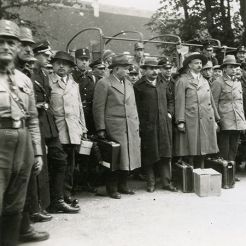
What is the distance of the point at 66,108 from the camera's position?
251 inches

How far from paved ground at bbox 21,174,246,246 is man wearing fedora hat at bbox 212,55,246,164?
139 cm

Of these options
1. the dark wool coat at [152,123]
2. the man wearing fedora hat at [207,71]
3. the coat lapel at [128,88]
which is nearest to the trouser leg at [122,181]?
the dark wool coat at [152,123]

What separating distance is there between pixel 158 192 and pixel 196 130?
1.25 m

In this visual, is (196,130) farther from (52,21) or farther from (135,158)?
(52,21)

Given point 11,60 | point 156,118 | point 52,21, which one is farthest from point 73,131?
point 52,21

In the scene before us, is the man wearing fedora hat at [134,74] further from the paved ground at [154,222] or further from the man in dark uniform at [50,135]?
the man in dark uniform at [50,135]

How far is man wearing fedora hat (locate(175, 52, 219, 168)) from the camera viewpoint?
7.96 meters

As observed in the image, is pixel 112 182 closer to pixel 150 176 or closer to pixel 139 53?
pixel 150 176

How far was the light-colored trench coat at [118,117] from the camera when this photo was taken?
7.24 metres

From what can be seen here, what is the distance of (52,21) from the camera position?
2314 centimetres

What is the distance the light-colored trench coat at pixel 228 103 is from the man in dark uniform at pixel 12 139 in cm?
481

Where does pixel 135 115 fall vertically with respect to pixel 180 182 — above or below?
above

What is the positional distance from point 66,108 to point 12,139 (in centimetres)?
234

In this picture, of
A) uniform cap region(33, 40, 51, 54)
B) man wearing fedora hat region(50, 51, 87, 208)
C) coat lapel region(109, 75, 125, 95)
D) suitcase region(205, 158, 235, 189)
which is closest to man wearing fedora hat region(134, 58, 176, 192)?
coat lapel region(109, 75, 125, 95)
